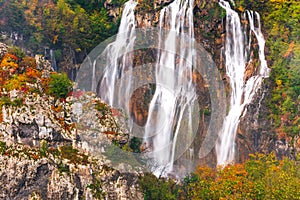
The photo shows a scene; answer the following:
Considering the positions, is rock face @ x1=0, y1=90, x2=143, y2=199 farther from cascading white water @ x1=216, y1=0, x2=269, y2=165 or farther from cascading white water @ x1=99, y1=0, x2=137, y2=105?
cascading white water @ x1=99, y1=0, x2=137, y2=105

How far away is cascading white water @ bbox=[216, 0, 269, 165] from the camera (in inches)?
1270

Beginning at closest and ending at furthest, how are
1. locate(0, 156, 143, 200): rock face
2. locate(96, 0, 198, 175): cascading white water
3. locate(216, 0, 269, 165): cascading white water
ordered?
locate(0, 156, 143, 200): rock face < locate(216, 0, 269, 165): cascading white water < locate(96, 0, 198, 175): cascading white water

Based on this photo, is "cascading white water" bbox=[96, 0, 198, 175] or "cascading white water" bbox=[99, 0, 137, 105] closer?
"cascading white water" bbox=[96, 0, 198, 175]

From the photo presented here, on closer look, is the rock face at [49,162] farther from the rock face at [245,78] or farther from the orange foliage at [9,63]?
the rock face at [245,78]

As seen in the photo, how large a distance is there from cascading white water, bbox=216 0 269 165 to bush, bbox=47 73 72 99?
431 inches

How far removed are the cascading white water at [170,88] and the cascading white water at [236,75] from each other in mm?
2477

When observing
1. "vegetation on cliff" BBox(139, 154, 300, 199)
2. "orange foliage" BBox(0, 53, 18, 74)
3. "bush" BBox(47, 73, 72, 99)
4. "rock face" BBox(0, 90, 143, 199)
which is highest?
"orange foliage" BBox(0, 53, 18, 74)

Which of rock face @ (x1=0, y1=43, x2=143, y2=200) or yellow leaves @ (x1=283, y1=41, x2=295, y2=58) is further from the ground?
yellow leaves @ (x1=283, y1=41, x2=295, y2=58)

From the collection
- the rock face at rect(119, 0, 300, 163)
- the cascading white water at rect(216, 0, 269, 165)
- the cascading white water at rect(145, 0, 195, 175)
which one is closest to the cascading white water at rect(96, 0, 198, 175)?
the cascading white water at rect(145, 0, 195, 175)

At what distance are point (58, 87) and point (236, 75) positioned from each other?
521 inches

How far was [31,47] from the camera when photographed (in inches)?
1470

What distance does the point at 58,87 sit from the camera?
26938 mm

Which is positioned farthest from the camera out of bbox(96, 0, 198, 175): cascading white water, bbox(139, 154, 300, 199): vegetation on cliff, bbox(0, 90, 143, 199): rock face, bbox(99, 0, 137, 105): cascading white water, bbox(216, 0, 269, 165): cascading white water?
bbox(99, 0, 137, 105): cascading white water

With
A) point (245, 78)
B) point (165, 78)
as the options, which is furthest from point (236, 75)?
point (165, 78)
